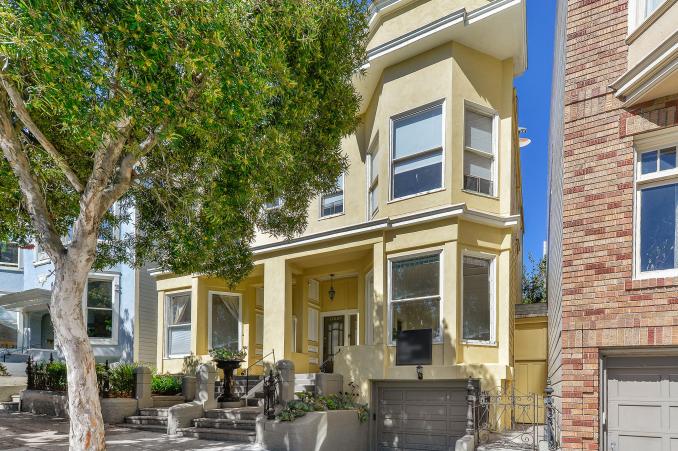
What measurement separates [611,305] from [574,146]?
2.05 metres

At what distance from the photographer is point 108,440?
36.0 ft

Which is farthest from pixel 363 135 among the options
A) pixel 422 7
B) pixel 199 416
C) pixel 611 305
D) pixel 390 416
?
pixel 611 305

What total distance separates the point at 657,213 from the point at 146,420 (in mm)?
11406

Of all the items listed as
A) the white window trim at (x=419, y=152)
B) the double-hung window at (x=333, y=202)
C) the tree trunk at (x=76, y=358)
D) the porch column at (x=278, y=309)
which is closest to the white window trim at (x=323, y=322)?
the porch column at (x=278, y=309)

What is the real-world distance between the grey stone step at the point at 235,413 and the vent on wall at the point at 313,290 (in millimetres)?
4179

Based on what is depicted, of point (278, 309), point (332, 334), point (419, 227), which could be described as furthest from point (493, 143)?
point (332, 334)

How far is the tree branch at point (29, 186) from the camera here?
7.90 m

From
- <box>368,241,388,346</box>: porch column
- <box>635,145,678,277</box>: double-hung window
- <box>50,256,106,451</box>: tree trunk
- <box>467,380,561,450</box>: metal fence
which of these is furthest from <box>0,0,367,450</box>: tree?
<box>467,380,561,450</box>: metal fence

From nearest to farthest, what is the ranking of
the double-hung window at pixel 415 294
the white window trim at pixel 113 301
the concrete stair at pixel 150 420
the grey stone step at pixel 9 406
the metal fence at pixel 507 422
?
the metal fence at pixel 507 422
the double-hung window at pixel 415 294
the concrete stair at pixel 150 420
the grey stone step at pixel 9 406
the white window trim at pixel 113 301

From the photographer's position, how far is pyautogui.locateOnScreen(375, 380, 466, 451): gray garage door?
1110 cm

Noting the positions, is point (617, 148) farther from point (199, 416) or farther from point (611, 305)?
point (199, 416)

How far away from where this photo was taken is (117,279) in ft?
66.2

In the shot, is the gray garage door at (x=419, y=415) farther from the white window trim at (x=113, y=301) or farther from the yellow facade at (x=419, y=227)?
the white window trim at (x=113, y=301)

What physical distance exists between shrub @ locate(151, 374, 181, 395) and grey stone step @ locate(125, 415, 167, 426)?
4.75 feet
